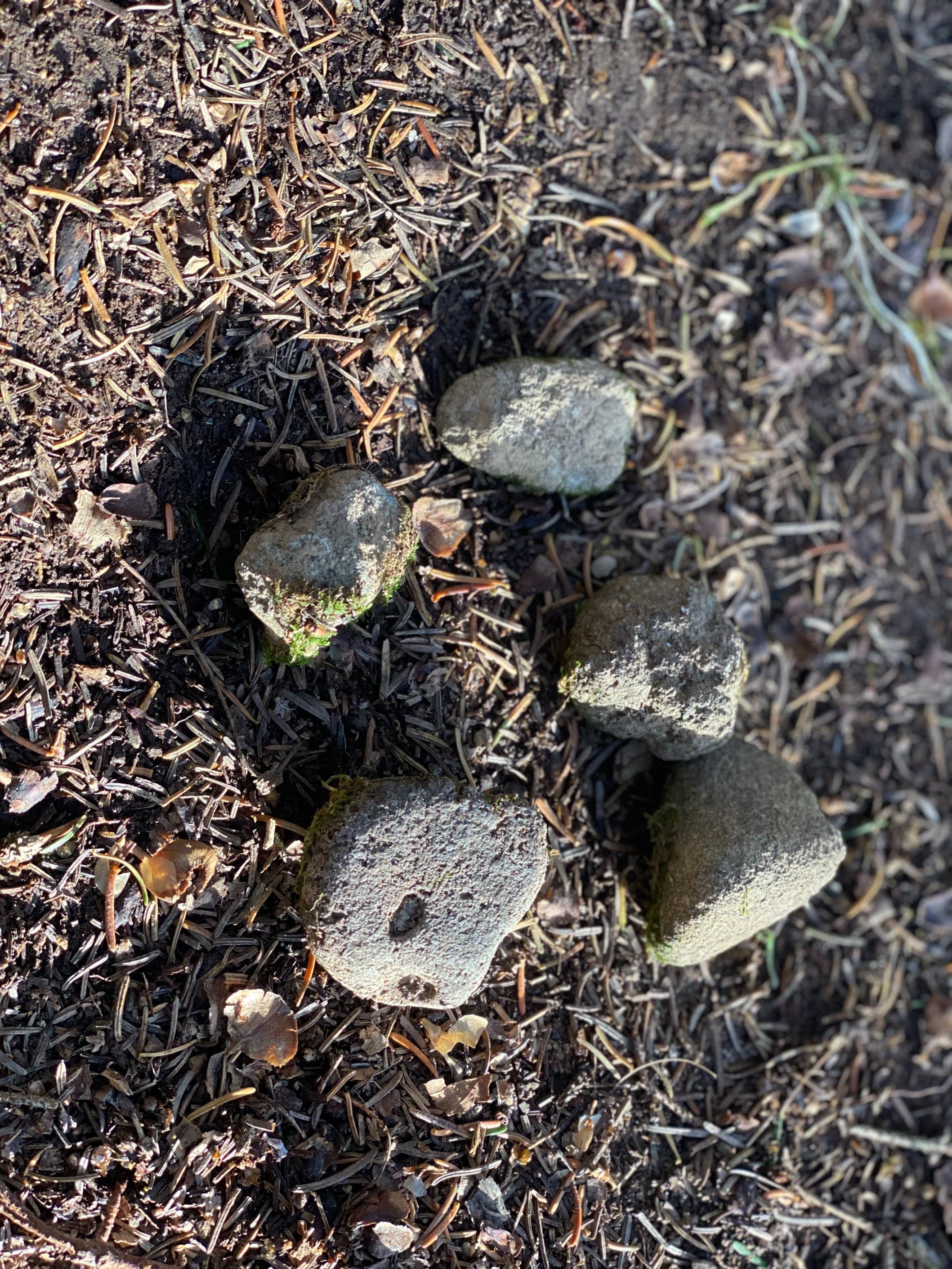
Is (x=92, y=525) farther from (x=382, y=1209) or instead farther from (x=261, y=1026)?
(x=382, y=1209)

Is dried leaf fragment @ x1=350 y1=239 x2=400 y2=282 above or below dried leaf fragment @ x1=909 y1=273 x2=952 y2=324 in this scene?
above

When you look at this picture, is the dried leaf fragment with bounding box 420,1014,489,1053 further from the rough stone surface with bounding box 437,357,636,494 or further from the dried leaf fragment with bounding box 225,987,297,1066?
the rough stone surface with bounding box 437,357,636,494

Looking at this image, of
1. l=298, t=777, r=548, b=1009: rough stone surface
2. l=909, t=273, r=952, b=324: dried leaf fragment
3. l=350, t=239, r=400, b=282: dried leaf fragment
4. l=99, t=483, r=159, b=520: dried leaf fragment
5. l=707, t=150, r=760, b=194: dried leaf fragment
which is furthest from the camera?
l=909, t=273, r=952, b=324: dried leaf fragment

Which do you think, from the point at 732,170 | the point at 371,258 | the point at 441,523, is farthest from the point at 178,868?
the point at 732,170

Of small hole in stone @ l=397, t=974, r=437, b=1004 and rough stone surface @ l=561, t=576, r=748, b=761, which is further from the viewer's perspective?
rough stone surface @ l=561, t=576, r=748, b=761

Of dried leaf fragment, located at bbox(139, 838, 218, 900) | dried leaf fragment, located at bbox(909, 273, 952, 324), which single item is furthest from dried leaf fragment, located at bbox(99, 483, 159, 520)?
dried leaf fragment, located at bbox(909, 273, 952, 324)

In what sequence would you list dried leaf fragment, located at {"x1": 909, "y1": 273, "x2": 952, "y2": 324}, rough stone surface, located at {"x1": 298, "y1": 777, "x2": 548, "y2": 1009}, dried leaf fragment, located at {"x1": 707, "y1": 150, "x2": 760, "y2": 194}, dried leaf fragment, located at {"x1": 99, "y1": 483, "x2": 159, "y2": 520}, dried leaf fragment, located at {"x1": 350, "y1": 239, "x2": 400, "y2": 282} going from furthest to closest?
1. dried leaf fragment, located at {"x1": 909, "y1": 273, "x2": 952, "y2": 324}
2. dried leaf fragment, located at {"x1": 707, "y1": 150, "x2": 760, "y2": 194}
3. dried leaf fragment, located at {"x1": 350, "y1": 239, "x2": 400, "y2": 282}
4. dried leaf fragment, located at {"x1": 99, "y1": 483, "x2": 159, "y2": 520}
5. rough stone surface, located at {"x1": 298, "y1": 777, "x2": 548, "y2": 1009}

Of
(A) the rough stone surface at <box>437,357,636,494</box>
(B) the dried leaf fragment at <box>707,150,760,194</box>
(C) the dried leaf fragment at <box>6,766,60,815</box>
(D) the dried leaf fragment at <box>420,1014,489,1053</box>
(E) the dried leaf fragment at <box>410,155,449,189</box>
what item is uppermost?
(E) the dried leaf fragment at <box>410,155,449,189</box>
